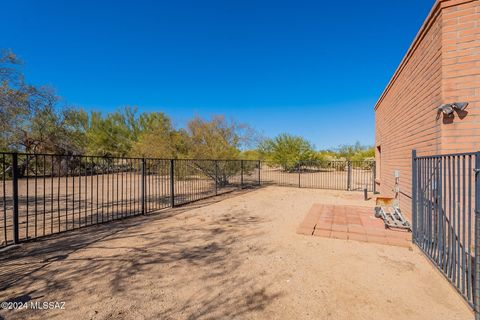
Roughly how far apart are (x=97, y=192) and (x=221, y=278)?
13.1 feet

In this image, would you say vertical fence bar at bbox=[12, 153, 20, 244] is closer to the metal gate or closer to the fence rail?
the fence rail

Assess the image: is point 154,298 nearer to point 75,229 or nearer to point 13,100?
point 75,229

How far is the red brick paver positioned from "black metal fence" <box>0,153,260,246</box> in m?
4.22

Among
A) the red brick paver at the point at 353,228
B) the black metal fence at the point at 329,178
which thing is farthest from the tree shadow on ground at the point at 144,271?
the black metal fence at the point at 329,178

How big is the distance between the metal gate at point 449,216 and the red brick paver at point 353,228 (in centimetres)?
35

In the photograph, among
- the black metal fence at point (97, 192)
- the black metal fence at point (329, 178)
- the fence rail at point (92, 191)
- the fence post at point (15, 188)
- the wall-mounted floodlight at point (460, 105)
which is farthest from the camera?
the black metal fence at point (329, 178)

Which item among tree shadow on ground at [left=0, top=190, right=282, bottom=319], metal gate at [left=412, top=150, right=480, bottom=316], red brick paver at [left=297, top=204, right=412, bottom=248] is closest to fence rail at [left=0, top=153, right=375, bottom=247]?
tree shadow on ground at [left=0, top=190, right=282, bottom=319]

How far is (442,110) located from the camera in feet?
9.89

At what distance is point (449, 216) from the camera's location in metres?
2.63

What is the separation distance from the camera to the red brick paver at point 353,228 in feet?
12.8

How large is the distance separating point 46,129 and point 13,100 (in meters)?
1.50

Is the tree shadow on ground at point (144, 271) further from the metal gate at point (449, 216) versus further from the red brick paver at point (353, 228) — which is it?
the metal gate at point (449, 216)

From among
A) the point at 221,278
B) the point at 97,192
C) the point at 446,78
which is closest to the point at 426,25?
the point at 446,78

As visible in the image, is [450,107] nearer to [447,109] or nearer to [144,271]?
[447,109]
